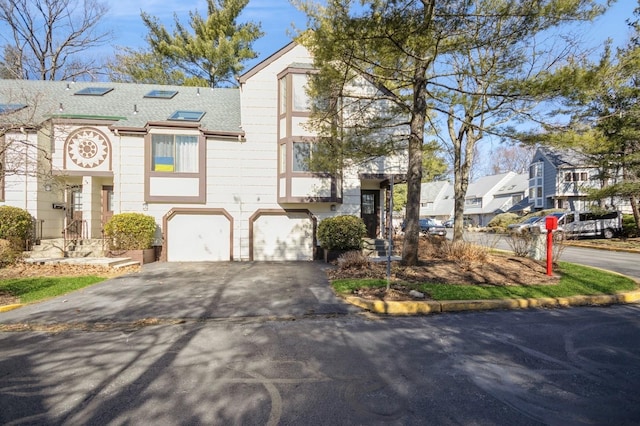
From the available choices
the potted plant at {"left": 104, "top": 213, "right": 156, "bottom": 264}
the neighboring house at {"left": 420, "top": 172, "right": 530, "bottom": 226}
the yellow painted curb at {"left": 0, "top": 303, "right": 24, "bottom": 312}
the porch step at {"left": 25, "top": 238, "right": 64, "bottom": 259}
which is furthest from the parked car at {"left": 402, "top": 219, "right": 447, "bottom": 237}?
the yellow painted curb at {"left": 0, "top": 303, "right": 24, "bottom": 312}

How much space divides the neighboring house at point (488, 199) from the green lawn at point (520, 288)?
36.7 m

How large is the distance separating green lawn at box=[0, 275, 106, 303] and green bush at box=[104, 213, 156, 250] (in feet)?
9.21

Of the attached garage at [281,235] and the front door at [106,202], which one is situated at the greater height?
the front door at [106,202]

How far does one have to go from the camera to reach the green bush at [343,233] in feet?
43.8

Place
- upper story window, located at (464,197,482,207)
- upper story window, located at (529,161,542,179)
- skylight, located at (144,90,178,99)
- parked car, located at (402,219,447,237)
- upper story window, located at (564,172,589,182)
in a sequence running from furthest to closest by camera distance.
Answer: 1. upper story window, located at (464,197,482,207)
2. upper story window, located at (529,161,542,179)
3. upper story window, located at (564,172,589,182)
4. parked car, located at (402,219,447,237)
5. skylight, located at (144,90,178,99)

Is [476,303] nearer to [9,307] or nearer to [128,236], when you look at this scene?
[9,307]

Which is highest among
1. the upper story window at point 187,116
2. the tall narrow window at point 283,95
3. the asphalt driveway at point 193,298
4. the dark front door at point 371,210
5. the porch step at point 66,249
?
the tall narrow window at point 283,95

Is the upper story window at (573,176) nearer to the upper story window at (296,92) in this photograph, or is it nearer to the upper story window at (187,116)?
the upper story window at (296,92)

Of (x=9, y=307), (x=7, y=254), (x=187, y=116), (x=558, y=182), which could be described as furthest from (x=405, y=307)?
(x=558, y=182)

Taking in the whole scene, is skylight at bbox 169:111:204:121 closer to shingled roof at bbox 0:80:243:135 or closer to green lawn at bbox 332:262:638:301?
shingled roof at bbox 0:80:243:135

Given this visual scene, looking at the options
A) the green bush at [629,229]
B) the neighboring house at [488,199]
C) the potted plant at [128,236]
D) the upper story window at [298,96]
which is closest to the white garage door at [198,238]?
the potted plant at [128,236]

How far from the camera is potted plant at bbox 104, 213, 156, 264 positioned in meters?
12.8

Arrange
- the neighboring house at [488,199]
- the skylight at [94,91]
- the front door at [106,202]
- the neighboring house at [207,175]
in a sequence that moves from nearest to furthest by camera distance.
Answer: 1. the neighboring house at [207,175]
2. the front door at [106,202]
3. the skylight at [94,91]
4. the neighboring house at [488,199]

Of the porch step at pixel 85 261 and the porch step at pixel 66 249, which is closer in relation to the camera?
the porch step at pixel 85 261
